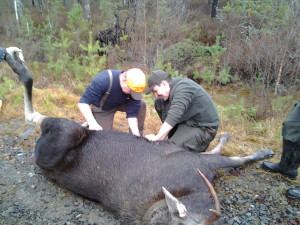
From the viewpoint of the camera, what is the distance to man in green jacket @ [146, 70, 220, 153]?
3814 mm

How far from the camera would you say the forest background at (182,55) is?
20.3 ft

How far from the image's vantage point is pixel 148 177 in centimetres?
296

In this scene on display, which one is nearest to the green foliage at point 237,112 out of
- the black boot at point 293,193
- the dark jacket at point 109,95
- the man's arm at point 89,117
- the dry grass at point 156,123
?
the dry grass at point 156,123

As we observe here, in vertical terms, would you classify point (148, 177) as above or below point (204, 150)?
above

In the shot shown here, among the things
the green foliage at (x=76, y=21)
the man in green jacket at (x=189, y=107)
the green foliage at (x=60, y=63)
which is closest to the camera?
the man in green jacket at (x=189, y=107)

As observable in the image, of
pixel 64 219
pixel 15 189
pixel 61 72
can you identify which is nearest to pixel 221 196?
pixel 64 219

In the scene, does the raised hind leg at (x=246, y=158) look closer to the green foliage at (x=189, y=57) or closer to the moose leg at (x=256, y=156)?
the moose leg at (x=256, y=156)

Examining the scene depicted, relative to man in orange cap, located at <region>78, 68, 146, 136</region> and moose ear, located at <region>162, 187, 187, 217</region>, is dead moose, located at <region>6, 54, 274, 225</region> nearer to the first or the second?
moose ear, located at <region>162, 187, 187, 217</region>

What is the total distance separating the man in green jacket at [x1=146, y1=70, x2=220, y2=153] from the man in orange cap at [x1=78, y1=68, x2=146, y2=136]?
9.8 inches

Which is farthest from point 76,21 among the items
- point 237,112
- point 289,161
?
point 289,161

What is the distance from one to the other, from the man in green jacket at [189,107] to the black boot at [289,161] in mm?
991

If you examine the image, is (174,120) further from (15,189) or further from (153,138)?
(15,189)

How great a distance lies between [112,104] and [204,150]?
1.72 m

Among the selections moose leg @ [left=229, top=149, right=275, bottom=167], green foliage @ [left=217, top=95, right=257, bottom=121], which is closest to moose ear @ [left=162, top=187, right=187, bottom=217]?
moose leg @ [left=229, top=149, right=275, bottom=167]
